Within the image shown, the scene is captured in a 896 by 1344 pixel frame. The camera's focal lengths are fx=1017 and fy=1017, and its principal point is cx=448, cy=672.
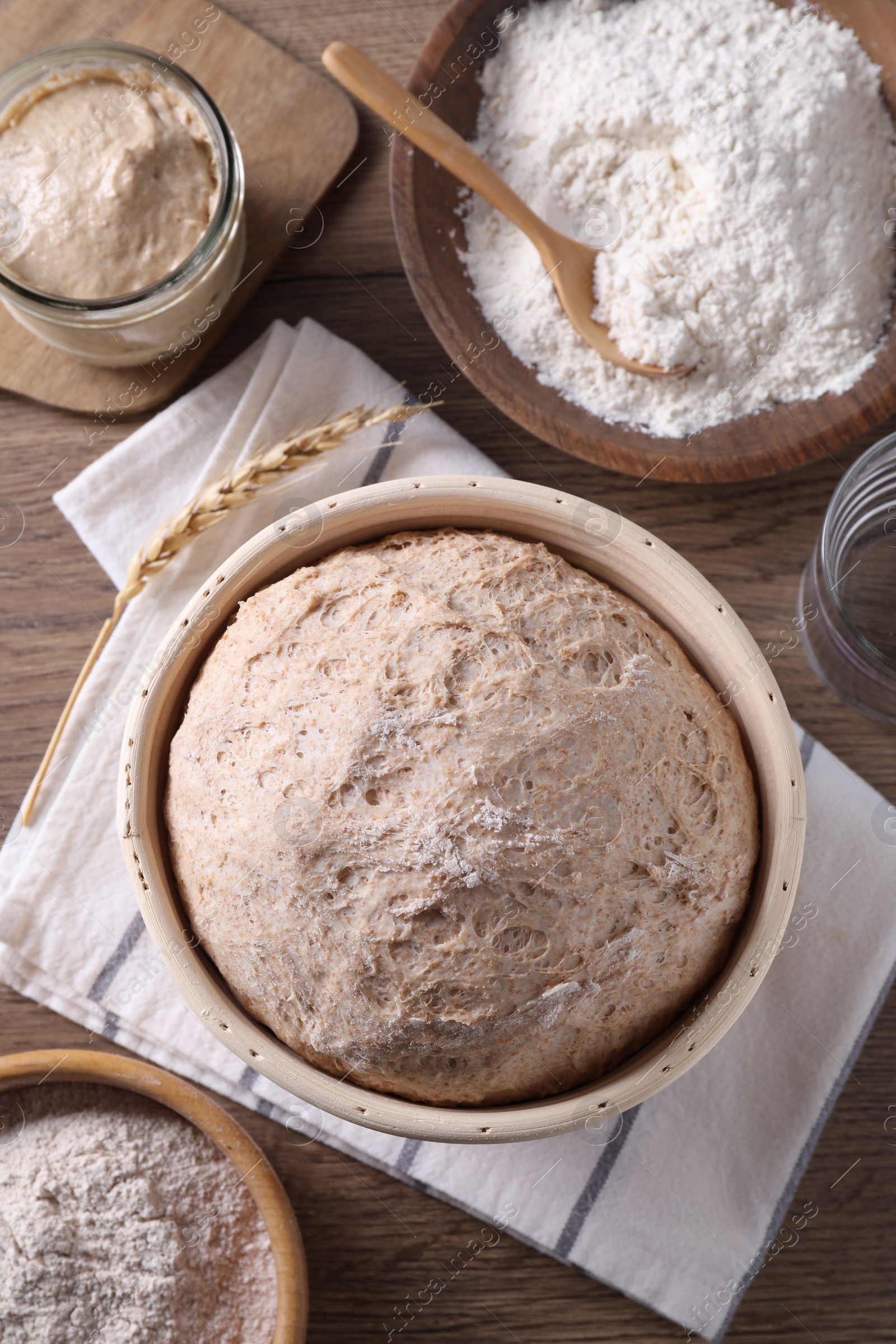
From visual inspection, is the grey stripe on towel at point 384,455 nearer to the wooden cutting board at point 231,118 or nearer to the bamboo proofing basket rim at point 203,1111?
the wooden cutting board at point 231,118

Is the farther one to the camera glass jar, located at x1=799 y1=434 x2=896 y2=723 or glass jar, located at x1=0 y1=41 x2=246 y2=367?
glass jar, located at x1=799 y1=434 x2=896 y2=723

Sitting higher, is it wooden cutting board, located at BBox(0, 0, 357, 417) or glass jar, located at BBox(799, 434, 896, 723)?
wooden cutting board, located at BBox(0, 0, 357, 417)

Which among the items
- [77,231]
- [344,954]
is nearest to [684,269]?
[77,231]

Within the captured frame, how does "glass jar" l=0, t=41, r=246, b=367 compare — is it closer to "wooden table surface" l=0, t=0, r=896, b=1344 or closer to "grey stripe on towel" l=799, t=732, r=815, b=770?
"wooden table surface" l=0, t=0, r=896, b=1344

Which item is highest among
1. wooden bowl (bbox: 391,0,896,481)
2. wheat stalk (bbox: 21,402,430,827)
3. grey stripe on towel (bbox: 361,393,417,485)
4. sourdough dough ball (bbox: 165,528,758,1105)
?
wooden bowl (bbox: 391,0,896,481)

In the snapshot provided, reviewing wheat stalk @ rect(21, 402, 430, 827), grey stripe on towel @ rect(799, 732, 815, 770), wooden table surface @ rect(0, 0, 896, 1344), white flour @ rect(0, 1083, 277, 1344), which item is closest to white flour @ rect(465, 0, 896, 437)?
wooden table surface @ rect(0, 0, 896, 1344)

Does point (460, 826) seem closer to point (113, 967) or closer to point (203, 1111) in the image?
point (203, 1111)

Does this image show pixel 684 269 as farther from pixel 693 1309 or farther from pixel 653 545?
pixel 693 1309
